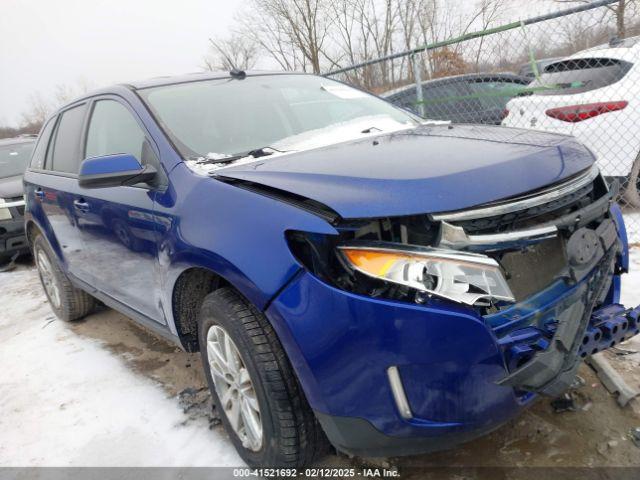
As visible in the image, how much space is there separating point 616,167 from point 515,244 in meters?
3.35

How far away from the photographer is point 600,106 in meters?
4.16

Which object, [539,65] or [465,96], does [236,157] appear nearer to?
[465,96]

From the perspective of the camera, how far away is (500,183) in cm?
156

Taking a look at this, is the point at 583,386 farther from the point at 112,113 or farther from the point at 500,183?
the point at 112,113

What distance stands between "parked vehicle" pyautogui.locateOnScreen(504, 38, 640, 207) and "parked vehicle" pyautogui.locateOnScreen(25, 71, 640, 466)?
2418mm

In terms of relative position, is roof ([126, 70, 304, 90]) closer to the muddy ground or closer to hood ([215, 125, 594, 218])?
hood ([215, 125, 594, 218])

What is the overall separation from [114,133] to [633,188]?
4.28 m

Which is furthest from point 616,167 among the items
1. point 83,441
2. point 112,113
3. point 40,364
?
point 40,364

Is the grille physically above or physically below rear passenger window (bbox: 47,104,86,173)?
below

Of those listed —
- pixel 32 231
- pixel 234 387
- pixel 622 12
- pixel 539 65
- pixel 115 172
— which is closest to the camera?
pixel 234 387

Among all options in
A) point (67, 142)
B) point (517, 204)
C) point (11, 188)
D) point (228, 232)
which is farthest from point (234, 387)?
point (11, 188)

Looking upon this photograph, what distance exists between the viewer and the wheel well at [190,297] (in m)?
2.10

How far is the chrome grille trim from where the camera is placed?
1490mm

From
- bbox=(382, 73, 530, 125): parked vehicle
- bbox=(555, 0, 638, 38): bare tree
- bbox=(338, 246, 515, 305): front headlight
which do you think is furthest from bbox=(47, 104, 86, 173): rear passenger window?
bbox=(555, 0, 638, 38): bare tree
